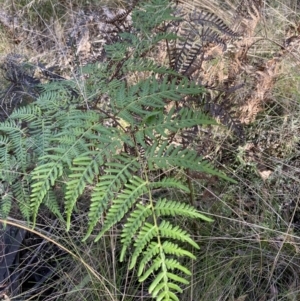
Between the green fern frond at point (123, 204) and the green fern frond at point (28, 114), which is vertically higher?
the green fern frond at point (28, 114)

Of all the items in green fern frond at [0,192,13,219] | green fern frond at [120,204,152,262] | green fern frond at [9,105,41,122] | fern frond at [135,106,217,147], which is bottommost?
green fern frond at [0,192,13,219]

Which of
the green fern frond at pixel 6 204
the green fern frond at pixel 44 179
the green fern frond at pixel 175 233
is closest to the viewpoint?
the green fern frond at pixel 175 233

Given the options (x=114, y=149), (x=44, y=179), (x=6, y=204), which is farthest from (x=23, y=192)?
(x=114, y=149)

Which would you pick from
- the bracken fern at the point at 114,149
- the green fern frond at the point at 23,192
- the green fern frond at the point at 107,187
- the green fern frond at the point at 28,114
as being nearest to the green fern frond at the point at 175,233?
the bracken fern at the point at 114,149

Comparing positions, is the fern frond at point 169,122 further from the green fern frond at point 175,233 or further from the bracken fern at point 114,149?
the green fern frond at point 175,233

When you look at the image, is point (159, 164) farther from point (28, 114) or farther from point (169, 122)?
point (28, 114)

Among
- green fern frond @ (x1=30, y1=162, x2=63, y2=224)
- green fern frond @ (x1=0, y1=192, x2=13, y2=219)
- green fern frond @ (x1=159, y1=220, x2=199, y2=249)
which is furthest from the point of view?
green fern frond @ (x1=0, y1=192, x2=13, y2=219)

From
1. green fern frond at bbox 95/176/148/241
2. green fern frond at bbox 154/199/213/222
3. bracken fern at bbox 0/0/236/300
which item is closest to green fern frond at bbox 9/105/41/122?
bracken fern at bbox 0/0/236/300

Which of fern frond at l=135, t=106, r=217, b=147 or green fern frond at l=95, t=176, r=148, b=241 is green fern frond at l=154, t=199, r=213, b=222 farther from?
fern frond at l=135, t=106, r=217, b=147

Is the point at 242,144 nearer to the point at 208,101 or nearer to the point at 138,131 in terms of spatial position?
the point at 208,101

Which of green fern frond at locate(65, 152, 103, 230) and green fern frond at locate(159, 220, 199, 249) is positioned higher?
green fern frond at locate(65, 152, 103, 230)

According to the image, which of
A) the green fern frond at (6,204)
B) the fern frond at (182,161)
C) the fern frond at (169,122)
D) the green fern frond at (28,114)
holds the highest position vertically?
the fern frond at (169,122)

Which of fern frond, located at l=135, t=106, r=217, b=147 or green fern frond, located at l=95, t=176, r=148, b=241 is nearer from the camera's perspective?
green fern frond, located at l=95, t=176, r=148, b=241

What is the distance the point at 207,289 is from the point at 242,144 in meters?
0.58
